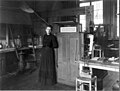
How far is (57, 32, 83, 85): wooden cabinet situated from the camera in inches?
85.8

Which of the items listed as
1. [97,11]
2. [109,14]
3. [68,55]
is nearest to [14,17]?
[68,55]

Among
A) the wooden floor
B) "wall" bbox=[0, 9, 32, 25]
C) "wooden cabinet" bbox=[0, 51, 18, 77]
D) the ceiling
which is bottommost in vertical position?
the wooden floor

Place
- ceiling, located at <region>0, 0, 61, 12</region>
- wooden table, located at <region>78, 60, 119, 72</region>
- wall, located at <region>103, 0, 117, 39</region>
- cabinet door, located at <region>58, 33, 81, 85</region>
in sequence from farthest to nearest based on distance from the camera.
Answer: cabinet door, located at <region>58, 33, 81, 85</region>, ceiling, located at <region>0, 0, 61, 12</region>, wall, located at <region>103, 0, 117, 39</region>, wooden table, located at <region>78, 60, 119, 72</region>

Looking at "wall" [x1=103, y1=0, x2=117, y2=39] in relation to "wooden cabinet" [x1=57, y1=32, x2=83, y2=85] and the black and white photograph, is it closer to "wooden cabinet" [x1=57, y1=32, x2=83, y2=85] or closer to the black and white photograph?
the black and white photograph

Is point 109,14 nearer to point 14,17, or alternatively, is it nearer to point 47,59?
point 47,59

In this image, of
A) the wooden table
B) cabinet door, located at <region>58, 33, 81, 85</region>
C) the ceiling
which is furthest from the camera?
cabinet door, located at <region>58, 33, 81, 85</region>

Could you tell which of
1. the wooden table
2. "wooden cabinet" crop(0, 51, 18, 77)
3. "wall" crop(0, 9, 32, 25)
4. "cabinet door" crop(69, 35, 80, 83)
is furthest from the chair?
"wall" crop(0, 9, 32, 25)

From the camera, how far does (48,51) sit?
2217mm

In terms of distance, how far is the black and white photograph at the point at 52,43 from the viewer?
2094mm

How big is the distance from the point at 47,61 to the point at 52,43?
1.02ft

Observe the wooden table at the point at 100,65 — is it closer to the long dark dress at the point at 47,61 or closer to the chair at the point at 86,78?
the chair at the point at 86,78

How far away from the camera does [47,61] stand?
7.24 ft

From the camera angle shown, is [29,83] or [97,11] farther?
[97,11]

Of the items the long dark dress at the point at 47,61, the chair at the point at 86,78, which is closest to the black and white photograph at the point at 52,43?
the long dark dress at the point at 47,61
